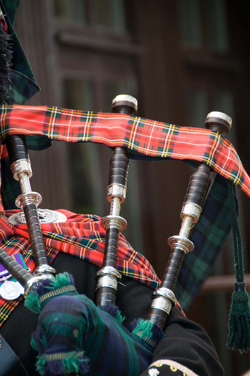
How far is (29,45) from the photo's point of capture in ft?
6.14

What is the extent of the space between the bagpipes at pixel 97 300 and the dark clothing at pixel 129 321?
Result: 0.03 meters

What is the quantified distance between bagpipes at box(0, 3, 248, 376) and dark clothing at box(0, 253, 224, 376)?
0.09ft

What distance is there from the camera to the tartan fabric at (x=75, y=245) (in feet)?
3.02

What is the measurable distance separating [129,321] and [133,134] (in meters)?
0.37

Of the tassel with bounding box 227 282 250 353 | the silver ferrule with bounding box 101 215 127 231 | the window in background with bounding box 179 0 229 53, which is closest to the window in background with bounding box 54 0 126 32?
the window in background with bounding box 179 0 229 53

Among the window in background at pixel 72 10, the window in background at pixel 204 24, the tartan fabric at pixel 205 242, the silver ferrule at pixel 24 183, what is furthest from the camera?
the window in background at pixel 204 24

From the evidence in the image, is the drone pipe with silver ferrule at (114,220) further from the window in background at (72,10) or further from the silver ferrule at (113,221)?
the window in background at (72,10)

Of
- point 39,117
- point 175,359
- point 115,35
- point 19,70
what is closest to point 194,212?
point 175,359

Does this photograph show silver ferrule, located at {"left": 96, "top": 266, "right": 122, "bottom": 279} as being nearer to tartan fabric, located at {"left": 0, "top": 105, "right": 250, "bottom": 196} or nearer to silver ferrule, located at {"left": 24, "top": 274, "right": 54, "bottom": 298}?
silver ferrule, located at {"left": 24, "top": 274, "right": 54, "bottom": 298}

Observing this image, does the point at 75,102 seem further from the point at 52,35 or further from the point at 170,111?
the point at 170,111

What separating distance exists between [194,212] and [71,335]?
380 millimetres

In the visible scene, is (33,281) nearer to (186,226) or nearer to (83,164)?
(186,226)

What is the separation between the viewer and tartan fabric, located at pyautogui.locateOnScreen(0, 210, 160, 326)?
92cm

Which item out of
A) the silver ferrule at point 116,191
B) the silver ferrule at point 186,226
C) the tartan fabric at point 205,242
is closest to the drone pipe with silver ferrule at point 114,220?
the silver ferrule at point 116,191
